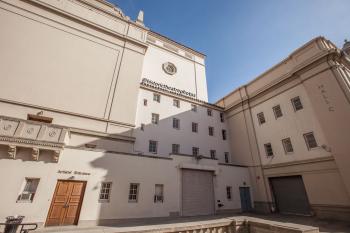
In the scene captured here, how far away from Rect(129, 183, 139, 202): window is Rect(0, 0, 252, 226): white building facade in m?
0.08

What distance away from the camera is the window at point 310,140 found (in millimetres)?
18333

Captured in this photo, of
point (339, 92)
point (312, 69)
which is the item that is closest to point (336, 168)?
point (339, 92)

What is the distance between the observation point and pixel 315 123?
60.2ft

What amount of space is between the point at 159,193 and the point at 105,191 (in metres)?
4.87

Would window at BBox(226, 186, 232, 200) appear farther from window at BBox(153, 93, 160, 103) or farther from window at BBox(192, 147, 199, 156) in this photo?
window at BBox(153, 93, 160, 103)

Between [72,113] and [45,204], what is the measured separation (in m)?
8.82

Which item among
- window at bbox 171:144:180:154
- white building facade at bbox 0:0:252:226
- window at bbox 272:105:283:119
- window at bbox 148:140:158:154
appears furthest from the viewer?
window at bbox 171:144:180:154

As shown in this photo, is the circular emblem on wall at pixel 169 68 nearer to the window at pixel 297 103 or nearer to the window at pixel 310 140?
the window at pixel 297 103

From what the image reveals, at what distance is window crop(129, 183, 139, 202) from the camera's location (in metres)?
14.9

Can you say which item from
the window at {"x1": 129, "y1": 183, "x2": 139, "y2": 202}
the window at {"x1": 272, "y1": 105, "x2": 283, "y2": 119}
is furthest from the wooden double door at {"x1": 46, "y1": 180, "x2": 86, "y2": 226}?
the window at {"x1": 272, "y1": 105, "x2": 283, "y2": 119}

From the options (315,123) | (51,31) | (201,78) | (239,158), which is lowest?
(239,158)

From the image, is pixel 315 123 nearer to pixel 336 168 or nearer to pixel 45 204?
pixel 336 168

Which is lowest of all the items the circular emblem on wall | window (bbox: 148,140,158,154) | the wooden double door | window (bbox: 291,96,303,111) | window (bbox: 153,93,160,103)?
the wooden double door

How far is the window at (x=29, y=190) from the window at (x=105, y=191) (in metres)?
4.38
